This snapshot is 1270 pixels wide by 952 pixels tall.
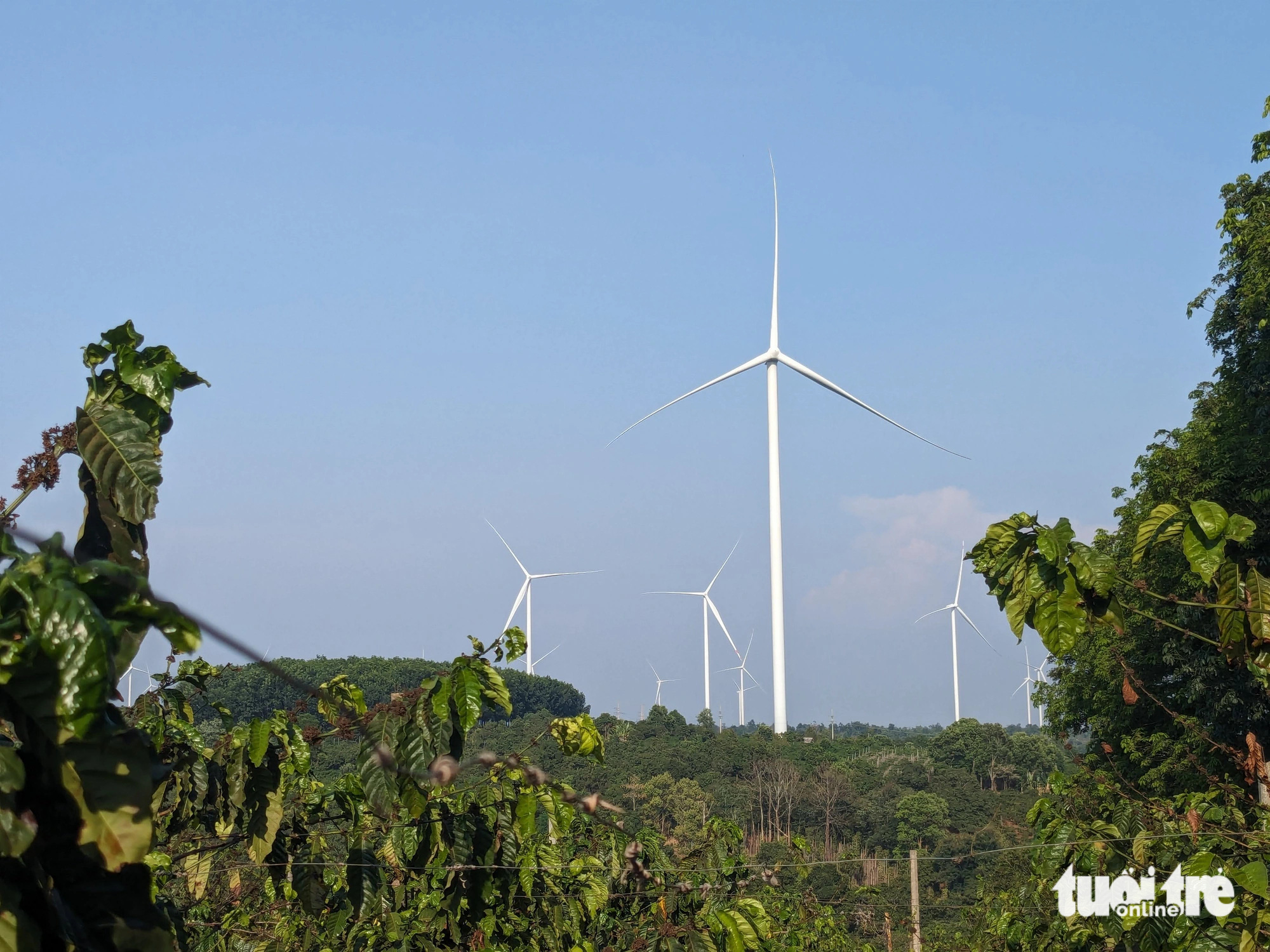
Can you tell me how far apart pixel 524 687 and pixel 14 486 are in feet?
402

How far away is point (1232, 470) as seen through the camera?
2695 cm

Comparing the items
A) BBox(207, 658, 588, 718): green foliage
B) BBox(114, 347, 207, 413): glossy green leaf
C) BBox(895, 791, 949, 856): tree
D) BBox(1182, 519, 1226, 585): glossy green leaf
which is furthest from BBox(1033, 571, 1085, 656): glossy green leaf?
BBox(895, 791, 949, 856): tree

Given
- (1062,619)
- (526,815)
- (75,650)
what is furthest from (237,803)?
(75,650)

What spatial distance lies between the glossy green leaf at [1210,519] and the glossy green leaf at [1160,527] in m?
0.12

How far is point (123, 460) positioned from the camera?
339 cm

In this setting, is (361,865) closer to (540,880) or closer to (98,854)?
(540,880)

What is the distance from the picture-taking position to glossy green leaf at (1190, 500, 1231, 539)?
5.28 m

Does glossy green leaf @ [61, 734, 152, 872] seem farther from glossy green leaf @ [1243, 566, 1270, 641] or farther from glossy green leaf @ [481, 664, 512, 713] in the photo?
glossy green leaf @ [1243, 566, 1270, 641]

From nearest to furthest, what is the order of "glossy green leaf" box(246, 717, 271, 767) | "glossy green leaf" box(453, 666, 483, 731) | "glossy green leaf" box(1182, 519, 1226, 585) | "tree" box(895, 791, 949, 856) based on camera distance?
1. "glossy green leaf" box(1182, 519, 1226, 585)
2. "glossy green leaf" box(453, 666, 483, 731)
3. "glossy green leaf" box(246, 717, 271, 767)
4. "tree" box(895, 791, 949, 856)

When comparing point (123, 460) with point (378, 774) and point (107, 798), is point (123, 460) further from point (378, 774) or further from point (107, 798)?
point (378, 774)

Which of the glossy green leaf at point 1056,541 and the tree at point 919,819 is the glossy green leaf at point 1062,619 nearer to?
the glossy green leaf at point 1056,541

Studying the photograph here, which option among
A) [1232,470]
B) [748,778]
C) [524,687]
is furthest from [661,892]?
[524,687]

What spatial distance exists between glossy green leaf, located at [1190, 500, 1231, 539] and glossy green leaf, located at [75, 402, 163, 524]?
438cm

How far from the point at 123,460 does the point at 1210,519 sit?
4.56 meters
